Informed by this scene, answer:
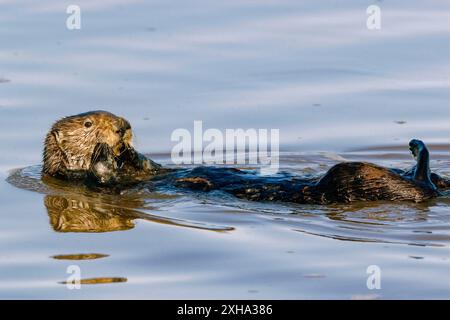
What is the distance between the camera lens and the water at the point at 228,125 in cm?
592

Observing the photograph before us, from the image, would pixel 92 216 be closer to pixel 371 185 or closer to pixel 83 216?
pixel 83 216

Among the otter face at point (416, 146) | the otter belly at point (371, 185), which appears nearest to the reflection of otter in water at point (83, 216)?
the otter belly at point (371, 185)

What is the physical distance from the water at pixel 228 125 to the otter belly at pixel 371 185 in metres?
0.08

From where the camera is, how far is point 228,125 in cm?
919

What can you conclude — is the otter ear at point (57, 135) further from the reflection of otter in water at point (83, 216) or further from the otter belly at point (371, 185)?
the otter belly at point (371, 185)

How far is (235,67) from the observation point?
10453mm

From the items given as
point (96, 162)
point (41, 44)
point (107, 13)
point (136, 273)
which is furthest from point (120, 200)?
point (107, 13)

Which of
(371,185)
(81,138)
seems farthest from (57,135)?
(371,185)

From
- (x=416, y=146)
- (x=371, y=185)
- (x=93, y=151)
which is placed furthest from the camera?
(x=93, y=151)

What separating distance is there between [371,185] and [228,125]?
2502 millimetres

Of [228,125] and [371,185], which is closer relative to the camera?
[371,185]

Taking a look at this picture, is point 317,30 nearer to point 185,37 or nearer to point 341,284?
point 185,37
